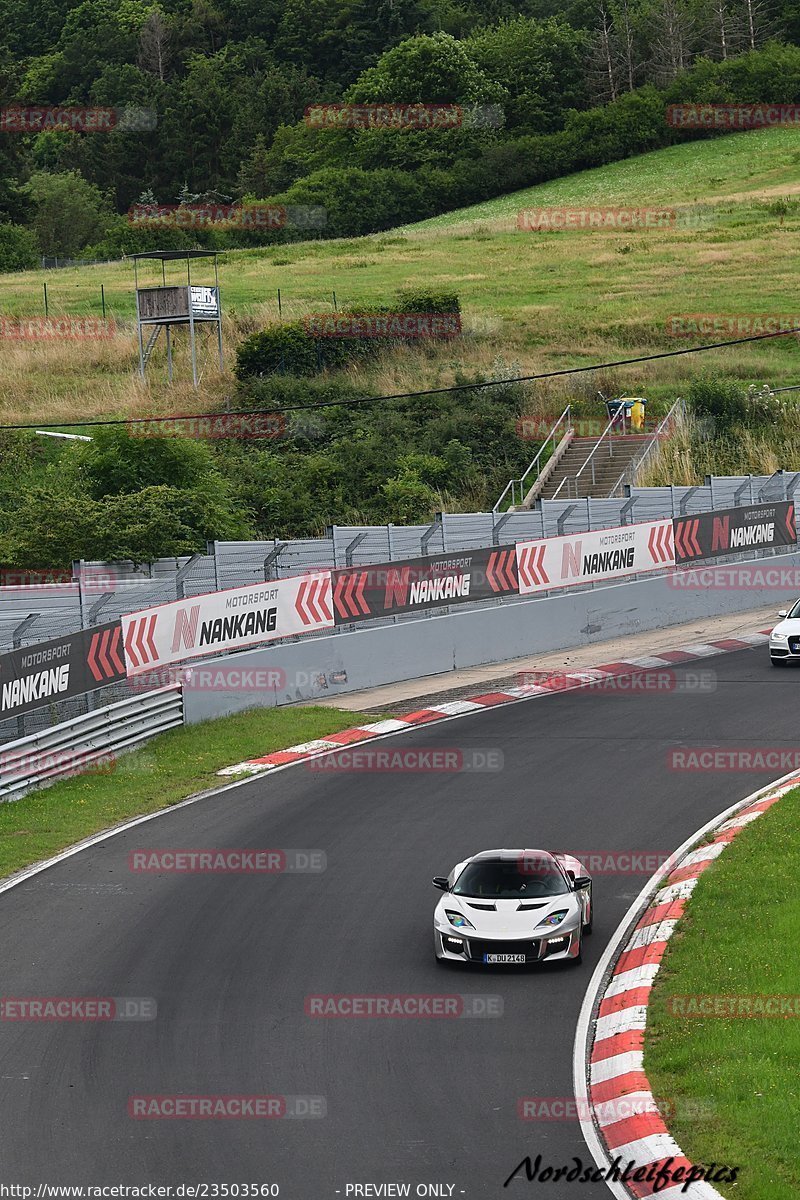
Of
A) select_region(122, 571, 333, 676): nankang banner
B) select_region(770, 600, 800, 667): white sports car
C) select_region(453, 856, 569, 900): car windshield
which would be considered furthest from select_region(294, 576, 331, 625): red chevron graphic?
select_region(453, 856, 569, 900): car windshield

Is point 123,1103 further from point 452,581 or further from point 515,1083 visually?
point 452,581

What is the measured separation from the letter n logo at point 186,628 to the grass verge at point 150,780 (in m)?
1.39

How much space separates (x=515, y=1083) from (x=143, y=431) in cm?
3333

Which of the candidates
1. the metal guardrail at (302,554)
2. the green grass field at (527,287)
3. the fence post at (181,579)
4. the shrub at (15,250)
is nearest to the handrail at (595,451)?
the green grass field at (527,287)

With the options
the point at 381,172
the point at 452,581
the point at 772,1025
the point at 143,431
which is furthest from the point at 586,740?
the point at 381,172

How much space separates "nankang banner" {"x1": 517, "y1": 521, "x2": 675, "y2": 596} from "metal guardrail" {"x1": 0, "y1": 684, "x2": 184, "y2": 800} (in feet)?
31.7

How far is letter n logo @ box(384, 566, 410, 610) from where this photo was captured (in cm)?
2770

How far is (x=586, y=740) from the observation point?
2231cm

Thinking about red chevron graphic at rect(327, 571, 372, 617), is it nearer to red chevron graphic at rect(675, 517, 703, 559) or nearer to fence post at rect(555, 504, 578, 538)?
fence post at rect(555, 504, 578, 538)

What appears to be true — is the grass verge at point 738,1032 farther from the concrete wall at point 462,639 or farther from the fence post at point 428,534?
the fence post at point 428,534

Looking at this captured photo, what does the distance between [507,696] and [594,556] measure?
6661 millimetres

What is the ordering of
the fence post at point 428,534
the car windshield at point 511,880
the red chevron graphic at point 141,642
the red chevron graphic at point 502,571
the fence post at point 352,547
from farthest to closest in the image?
1. the red chevron graphic at point 502,571
2. the fence post at point 428,534
3. the fence post at point 352,547
4. the red chevron graphic at point 141,642
5. the car windshield at point 511,880

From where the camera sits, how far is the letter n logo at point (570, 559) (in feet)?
102

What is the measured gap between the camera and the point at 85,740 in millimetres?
21375
